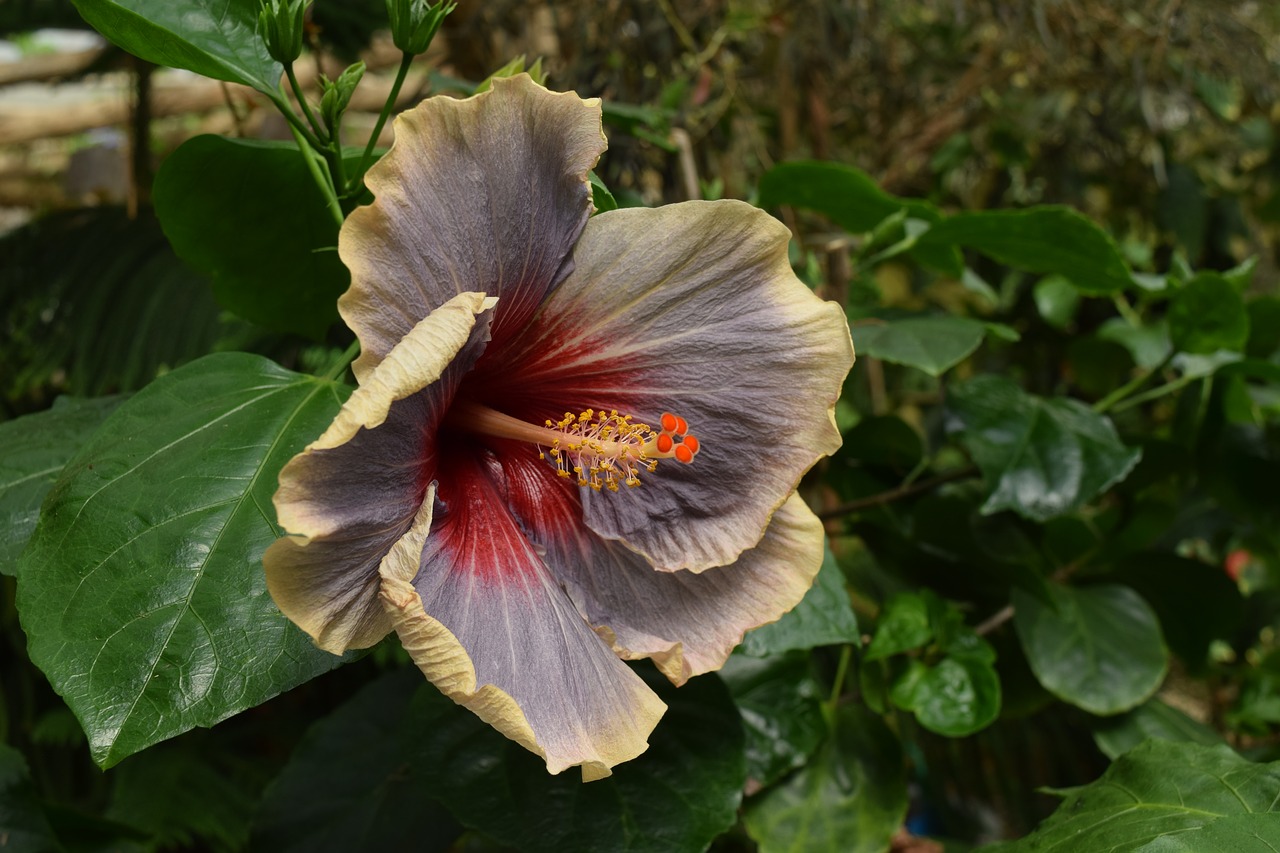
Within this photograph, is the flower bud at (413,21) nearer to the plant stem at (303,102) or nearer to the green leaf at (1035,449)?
the plant stem at (303,102)

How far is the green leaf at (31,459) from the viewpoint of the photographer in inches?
26.4

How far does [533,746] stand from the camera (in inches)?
20.0

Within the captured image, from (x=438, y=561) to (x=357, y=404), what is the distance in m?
0.15

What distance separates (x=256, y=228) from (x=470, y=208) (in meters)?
0.34

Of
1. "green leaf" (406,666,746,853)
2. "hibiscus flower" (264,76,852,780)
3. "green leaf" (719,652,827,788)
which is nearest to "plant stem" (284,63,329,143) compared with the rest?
"hibiscus flower" (264,76,852,780)

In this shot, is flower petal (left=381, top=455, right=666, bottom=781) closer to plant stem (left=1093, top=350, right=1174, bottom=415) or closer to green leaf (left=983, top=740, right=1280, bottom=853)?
green leaf (left=983, top=740, right=1280, bottom=853)

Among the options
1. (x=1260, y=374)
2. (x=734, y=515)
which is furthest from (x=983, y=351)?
(x=734, y=515)

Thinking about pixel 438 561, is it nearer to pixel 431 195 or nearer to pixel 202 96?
pixel 431 195

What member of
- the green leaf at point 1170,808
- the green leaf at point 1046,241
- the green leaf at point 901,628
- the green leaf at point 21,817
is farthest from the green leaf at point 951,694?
the green leaf at point 21,817

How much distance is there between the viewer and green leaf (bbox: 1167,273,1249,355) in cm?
106

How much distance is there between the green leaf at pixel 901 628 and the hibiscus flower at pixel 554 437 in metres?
0.36

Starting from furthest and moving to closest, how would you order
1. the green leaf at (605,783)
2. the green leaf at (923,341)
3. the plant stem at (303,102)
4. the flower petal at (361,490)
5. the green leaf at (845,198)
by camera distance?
the green leaf at (845,198)
the green leaf at (923,341)
the green leaf at (605,783)
the plant stem at (303,102)
the flower petal at (361,490)

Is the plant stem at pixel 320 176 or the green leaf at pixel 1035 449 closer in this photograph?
the plant stem at pixel 320 176

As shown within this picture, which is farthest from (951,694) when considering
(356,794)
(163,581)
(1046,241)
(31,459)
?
(31,459)
